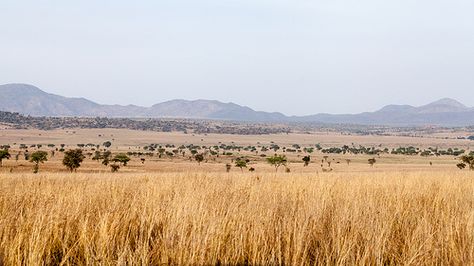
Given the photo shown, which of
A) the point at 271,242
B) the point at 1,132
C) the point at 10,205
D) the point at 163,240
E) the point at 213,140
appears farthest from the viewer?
the point at 213,140

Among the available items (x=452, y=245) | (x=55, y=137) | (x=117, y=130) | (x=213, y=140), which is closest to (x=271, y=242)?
(x=452, y=245)

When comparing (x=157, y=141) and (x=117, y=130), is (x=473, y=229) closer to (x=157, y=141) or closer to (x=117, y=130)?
(x=157, y=141)

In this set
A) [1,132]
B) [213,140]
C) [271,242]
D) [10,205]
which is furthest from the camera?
[213,140]

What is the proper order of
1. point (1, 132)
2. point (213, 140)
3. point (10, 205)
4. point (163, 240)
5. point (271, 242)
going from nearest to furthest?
point (163, 240)
point (271, 242)
point (10, 205)
point (1, 132)
point (213, 140)

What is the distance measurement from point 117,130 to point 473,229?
644 ft

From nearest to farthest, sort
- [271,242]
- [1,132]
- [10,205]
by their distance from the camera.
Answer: [271,242]
[10,205]
[1,132]

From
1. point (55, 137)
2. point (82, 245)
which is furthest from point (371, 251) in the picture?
point (55, 137)

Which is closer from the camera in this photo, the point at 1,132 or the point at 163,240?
the point at 163,240

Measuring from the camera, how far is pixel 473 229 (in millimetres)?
5469

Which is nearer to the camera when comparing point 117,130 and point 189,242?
point 189,242

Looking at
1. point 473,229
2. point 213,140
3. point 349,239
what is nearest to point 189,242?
point 349,239

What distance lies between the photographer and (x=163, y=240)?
4.80 metres

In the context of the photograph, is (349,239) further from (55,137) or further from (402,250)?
(55,137)

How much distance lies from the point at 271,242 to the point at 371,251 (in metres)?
0.98
